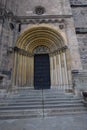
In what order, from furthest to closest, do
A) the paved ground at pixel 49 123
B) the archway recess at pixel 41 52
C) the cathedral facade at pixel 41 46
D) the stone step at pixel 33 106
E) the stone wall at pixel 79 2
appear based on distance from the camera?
1. the stone wall at pixel 79 2
2. the archway recess at pixel 41 52
3. the cathedral facade at pixel 41 46
4. the stone step at pixel 33 106
5. the paved ground at pixel 49 123

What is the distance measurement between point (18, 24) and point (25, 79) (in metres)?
3.69

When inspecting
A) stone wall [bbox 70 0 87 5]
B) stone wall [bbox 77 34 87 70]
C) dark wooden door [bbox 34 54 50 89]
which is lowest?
dark wooden door [bbox 34 54 50 89]

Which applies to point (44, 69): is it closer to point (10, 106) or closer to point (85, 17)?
point (10, 106)

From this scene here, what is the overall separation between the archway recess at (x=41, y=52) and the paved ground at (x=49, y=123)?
8.69 ft

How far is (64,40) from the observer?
21.5ft

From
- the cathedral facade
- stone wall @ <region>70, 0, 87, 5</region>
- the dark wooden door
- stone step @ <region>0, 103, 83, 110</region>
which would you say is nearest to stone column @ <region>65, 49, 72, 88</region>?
the cathedral facade

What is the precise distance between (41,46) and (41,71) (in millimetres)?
1828

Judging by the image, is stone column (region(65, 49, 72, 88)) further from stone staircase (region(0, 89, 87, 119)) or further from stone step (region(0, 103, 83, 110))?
stone step (region(0, 103, 83, 110))

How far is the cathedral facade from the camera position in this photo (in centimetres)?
572

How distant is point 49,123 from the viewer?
3018 millimetres

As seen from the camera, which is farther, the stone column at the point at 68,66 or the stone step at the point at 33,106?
the stone column at the point at 68,66

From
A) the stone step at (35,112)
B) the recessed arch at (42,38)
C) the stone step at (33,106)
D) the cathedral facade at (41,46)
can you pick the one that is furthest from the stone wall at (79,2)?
the stone step at (35,112)

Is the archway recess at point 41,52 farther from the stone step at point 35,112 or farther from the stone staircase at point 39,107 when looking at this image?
the stone step at point 35,112

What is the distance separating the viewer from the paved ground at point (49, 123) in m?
2.78
